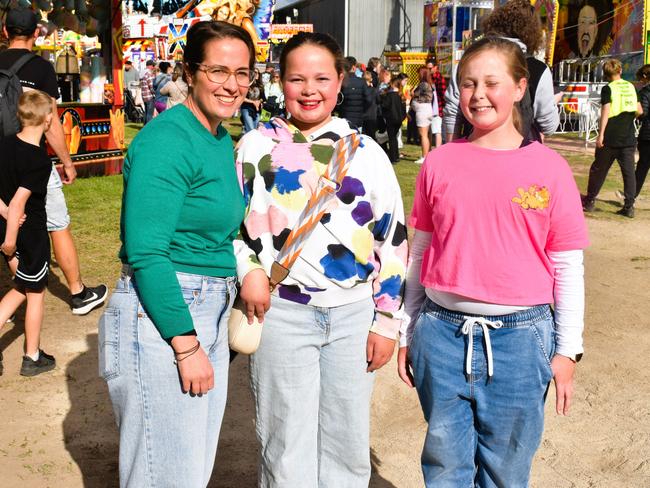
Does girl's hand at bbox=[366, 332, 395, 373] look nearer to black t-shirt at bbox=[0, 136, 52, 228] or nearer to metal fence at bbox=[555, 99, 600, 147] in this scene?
black t-shirt at bbox=[0, 136, 52, 228]

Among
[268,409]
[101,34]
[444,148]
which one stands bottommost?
[268,409]

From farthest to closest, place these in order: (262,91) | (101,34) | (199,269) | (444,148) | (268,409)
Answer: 1. (262,91)
2. (101,34)
3. (268,409)
4. (444,148)
5. (199,269)

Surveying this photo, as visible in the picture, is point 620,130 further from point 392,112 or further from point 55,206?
point 55,206

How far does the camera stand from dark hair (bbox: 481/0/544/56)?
4441 mm

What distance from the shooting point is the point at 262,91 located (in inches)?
746

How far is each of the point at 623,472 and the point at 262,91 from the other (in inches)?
642

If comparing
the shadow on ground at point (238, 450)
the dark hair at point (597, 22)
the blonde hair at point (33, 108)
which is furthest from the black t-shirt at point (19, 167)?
the dark hair at point (597, 22)

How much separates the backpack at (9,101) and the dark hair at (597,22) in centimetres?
2151

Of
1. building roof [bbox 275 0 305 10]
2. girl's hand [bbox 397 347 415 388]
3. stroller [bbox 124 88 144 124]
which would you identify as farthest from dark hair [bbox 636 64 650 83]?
building roof [bbox 275 0 305 10]

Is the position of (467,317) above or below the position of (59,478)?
above

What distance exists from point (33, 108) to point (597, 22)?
2270 centimetres

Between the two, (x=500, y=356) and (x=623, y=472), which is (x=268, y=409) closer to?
(x=500, y=356)

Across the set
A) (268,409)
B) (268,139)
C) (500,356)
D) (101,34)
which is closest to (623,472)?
(500,356)

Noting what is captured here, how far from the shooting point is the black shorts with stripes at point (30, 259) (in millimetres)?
4656
